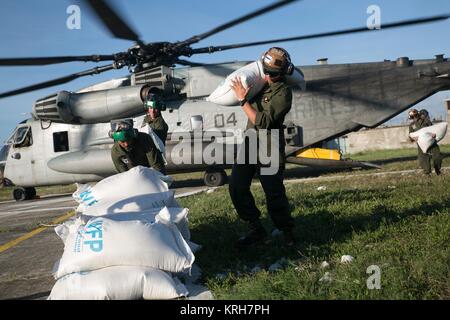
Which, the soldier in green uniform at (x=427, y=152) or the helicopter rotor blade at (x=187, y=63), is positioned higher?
the helicopter rotor blade at (x=187, y=63)

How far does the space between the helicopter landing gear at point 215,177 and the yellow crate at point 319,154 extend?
2148mm

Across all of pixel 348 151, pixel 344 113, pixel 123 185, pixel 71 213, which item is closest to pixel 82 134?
pixel 71 213

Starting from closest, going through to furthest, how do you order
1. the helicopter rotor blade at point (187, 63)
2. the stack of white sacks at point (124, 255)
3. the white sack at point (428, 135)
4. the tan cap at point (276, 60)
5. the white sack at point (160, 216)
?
the stack of white sacks at point (124, 255) < the white sack at point (160, 216) < the tan cap at point (276, 60) < the white sack at point (428, 135) < the helicopter rotor blade at point (187, 63)

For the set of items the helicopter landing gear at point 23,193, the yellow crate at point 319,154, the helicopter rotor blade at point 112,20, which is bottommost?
the helicopter landing gear at point 23,193

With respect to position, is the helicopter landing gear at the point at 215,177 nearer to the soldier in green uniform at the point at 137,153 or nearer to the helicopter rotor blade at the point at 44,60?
the helicopter rotor blade at the point at 44,60

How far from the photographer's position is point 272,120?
349 cm

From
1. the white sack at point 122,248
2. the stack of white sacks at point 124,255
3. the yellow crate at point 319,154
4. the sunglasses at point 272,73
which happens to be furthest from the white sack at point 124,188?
the yellow crate at point 319,154

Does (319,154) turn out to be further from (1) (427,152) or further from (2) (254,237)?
(2) (254,237)

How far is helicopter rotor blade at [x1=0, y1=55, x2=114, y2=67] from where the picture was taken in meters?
6.32

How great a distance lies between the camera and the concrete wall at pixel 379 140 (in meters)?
33.9

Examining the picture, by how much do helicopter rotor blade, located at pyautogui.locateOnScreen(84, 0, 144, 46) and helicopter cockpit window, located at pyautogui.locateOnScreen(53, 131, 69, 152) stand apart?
5.54 metres

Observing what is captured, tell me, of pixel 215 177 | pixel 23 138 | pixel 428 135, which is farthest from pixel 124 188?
pixel 23 138

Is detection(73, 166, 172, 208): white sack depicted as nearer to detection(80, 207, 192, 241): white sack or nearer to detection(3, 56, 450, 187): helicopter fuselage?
detection(80, 207, 192, 241): white sack

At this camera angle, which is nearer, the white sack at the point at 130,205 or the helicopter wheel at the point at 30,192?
the white sack at the point at 130,205
